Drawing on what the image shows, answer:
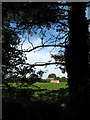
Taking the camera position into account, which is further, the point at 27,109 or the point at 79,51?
the point at 79,51

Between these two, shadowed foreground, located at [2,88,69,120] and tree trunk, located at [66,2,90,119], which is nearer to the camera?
shadowed foreground, located at [2,88,69,120]

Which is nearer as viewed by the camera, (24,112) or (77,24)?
(24,112)

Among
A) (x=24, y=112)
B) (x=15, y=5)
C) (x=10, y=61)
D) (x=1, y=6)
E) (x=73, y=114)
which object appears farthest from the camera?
(x=10, y=61)

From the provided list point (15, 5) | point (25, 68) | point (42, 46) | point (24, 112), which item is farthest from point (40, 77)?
point (15, 5)

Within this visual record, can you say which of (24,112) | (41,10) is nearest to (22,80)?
(24,112)

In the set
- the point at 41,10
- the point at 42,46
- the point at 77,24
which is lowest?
the point at 42,46

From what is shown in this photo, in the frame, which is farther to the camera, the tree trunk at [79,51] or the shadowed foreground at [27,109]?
the tree trunk at [79,51]

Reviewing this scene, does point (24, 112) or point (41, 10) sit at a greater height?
point (41, 10)

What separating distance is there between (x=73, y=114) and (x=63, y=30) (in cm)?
447

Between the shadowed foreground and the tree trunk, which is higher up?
the tree trunk

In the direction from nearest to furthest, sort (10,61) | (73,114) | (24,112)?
1. (73,114)
2. (24,112)
3. (10,61)

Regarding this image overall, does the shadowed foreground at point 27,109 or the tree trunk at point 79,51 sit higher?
the tree trunk at point 79,51

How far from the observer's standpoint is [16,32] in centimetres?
529

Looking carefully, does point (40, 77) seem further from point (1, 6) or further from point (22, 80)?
point (1, 6)
